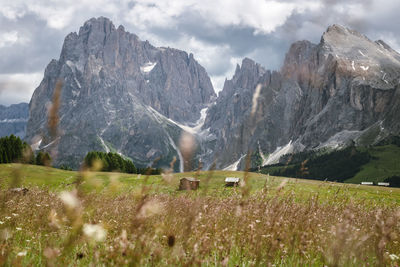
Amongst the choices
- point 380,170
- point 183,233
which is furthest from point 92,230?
point 380,170

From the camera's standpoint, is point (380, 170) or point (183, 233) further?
→ point (380, 170)

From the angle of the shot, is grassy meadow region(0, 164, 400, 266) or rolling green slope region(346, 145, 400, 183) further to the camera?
rolling green slope region(346, 145, 400, 183)

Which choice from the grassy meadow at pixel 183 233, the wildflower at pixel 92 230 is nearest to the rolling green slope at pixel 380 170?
the grassy meadow at pixel 183 233

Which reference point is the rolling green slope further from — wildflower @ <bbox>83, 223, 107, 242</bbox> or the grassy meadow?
wildflower @ <bbox>83, 223, 107, 242</bbox>

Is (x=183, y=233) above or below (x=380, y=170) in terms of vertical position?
below

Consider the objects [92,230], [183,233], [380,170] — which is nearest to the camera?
[92,230]

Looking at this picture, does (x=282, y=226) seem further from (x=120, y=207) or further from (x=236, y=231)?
(x=120, y=207)

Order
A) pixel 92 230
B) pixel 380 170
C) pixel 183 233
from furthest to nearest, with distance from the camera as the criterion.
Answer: pixel 380 170, pixel 183 233, pixel 92 230

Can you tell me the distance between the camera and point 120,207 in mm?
8836

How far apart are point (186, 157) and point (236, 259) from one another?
9.07ft

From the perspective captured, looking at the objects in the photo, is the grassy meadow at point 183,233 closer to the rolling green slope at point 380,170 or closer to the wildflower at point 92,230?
the wildflower at point 92,230

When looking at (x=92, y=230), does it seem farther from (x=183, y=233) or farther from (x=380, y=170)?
(x=380, y=170)

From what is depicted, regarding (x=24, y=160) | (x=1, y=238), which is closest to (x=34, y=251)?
(x=1, y=238)

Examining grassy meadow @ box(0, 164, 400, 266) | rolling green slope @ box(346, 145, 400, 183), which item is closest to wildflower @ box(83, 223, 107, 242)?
grassy meadow @ box(0, 164, 400, 266)
